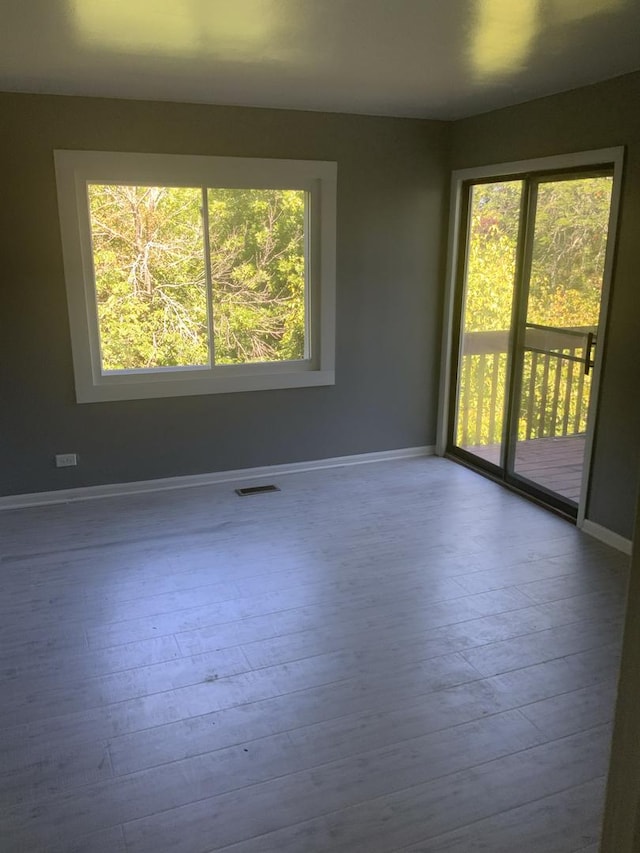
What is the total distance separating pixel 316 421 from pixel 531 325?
166cm

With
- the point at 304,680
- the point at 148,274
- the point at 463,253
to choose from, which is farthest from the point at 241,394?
the point at 304,680

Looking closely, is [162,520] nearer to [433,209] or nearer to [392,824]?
[392,824]

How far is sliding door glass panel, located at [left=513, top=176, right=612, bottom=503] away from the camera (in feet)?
12.5

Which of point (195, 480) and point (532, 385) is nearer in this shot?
point (532, 385)

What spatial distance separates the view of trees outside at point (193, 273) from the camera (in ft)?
13.9

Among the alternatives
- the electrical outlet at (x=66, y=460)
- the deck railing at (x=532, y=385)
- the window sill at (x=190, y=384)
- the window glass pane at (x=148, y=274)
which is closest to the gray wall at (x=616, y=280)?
the deck railing at (x=532, y=385)

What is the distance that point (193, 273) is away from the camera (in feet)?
14.5

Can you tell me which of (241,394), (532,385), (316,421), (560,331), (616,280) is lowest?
(316,421)

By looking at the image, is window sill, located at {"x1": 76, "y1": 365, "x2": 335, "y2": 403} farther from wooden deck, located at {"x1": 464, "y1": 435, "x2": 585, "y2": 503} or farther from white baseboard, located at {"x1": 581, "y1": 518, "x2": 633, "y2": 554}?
white baseboard, located at {"x1": 581, "y1": 518, "x2": 633, "y2": 554}

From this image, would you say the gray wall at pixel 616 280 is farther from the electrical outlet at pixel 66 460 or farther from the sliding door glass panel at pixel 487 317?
the electrical outlet at pixel 66 460

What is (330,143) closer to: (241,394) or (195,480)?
(241,394)

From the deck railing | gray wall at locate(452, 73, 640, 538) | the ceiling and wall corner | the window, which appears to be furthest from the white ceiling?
the deck railing

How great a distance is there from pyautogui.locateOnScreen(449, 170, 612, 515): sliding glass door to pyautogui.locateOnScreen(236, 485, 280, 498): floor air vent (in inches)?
61.6

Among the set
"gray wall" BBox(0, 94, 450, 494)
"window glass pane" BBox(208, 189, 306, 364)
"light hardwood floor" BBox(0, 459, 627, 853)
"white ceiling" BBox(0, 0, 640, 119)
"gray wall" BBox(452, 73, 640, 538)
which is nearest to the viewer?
"light hardwood floor" BBox(0, 459, 627, 853)
